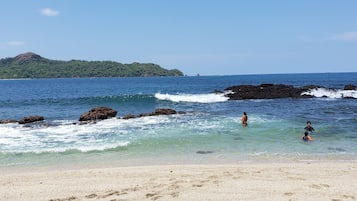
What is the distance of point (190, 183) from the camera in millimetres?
9648

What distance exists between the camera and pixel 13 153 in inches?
589

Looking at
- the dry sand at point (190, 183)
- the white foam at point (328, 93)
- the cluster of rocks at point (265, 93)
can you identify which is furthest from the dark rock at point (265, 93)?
the dry sand at point (190, 183)

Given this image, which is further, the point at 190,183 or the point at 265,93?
the point at 265,93

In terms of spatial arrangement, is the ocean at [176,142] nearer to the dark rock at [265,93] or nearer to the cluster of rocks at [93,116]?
the cluster of rocks at [93,116]

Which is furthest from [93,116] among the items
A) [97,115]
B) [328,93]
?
[328,93]

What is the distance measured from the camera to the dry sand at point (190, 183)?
865cm

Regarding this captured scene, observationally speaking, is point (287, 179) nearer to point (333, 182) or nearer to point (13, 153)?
point (333, 182)

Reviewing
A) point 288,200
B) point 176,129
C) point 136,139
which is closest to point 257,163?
point 288,200

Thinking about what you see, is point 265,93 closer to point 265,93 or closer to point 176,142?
point 265,93

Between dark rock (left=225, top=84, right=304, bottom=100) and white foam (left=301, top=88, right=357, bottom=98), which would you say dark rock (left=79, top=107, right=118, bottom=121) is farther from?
white foam (left=301, top=88, right=357, bottom=98)

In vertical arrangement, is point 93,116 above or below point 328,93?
below

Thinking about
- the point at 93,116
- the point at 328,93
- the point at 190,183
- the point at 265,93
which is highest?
the point at 265,93

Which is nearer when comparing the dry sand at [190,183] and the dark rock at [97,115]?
the dry sand at [190,183]

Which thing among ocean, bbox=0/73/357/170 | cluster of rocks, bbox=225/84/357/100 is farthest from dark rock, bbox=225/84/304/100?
ocean, bbox=0/73/357/170
